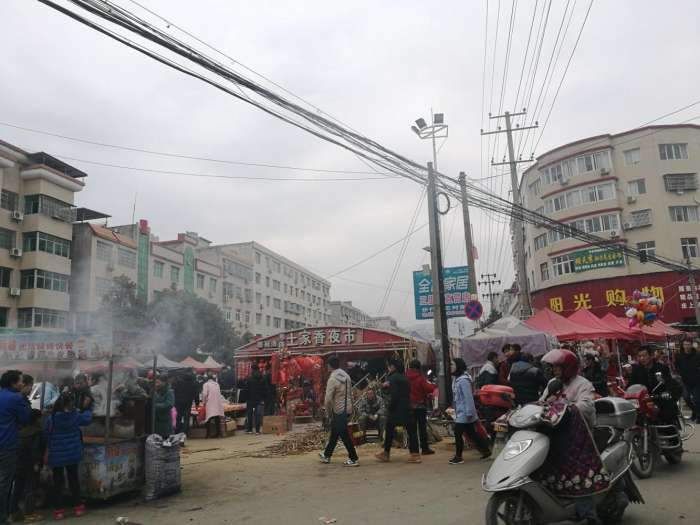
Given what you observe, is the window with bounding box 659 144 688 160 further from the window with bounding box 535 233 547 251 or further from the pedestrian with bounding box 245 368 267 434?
the pedestrian with bounding box 245 368 267 434

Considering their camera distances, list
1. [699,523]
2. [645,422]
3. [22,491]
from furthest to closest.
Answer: [645,422]
[22,491]
[699,523]

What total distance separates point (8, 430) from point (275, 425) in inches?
360

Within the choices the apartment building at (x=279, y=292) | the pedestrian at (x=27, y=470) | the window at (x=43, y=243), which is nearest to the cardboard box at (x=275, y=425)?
the pedestrian at (x=27, y=470)

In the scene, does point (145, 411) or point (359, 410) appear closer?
point (145, 411)

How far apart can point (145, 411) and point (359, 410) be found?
5880mm

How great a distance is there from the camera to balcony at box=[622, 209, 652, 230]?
114 ft

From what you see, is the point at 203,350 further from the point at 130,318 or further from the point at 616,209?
the point at 616,209

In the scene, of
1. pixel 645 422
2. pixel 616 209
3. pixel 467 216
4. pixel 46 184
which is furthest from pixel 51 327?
pixel 616 209

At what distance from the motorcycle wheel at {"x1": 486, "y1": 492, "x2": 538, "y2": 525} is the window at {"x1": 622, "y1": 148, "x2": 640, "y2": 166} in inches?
1451

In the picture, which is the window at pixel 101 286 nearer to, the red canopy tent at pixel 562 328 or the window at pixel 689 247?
the red canopy tent at pixel 562 328

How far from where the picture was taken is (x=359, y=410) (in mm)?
12188

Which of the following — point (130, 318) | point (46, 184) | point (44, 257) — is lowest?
point (130, 318)

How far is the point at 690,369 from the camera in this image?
10828 millimetres

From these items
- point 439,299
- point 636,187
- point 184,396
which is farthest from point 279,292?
point 439,299
